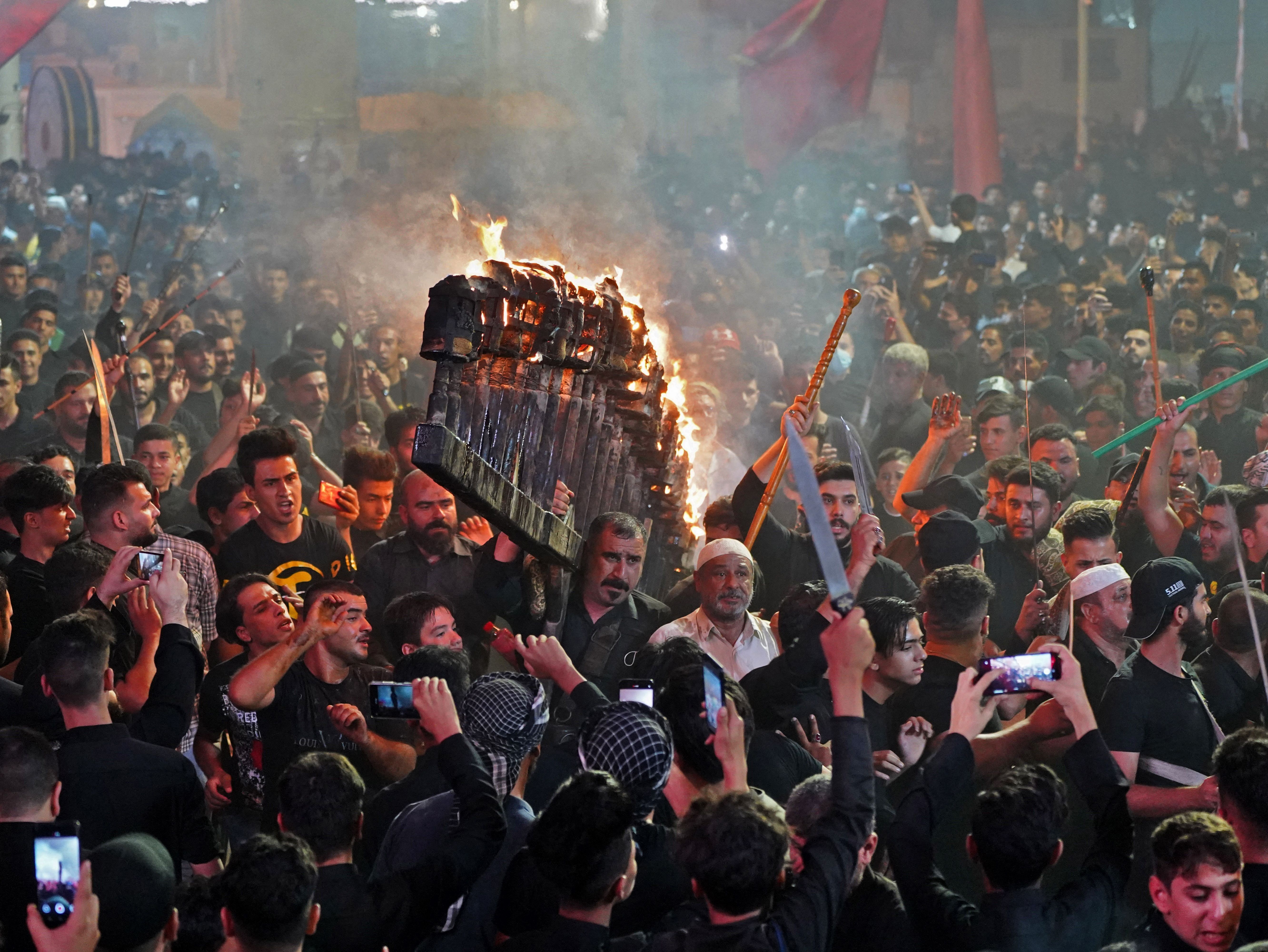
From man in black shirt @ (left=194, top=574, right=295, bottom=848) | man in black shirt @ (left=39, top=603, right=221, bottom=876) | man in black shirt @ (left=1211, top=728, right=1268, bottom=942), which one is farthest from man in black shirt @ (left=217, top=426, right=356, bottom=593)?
man in black shirt @ (left=1211, top=728, right=1268, bottom=942)

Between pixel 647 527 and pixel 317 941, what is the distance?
3.70 metres

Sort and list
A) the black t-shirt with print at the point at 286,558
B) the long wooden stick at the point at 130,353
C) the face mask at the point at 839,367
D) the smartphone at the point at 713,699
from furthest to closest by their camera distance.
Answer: the face mask at the point at 839,367 < the long wooden stick at the point at 130,353 < the black t-shirt with print at the point at 286,558 < the smartphone at the point at 713,699

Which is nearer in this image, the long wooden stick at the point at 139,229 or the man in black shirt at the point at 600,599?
the man in black shirt at the point at 600,599

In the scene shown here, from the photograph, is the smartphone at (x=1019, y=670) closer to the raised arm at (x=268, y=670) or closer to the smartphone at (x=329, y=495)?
the raised arm at (x=268, y=670)

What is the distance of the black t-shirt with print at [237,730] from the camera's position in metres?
4.21

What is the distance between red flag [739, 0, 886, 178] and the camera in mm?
17906

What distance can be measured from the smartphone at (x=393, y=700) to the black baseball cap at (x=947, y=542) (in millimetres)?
2683

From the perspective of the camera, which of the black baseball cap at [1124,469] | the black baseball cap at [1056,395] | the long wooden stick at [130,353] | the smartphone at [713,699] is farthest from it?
the black baseball cap at [1056,395]

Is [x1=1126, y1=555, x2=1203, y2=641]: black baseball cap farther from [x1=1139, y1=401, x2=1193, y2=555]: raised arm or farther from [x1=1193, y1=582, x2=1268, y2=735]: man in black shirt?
[x1=1139, y1=401, x2=1193, y2=555]: raised arm

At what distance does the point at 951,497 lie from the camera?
634 cm

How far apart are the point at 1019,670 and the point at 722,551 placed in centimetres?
189

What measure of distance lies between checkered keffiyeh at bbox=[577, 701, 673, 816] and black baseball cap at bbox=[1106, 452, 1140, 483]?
417cm

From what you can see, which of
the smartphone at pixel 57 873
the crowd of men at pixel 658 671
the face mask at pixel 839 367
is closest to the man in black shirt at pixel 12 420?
the crowd of men at pixel 658 671

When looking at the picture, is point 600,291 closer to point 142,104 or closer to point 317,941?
point 317,941
